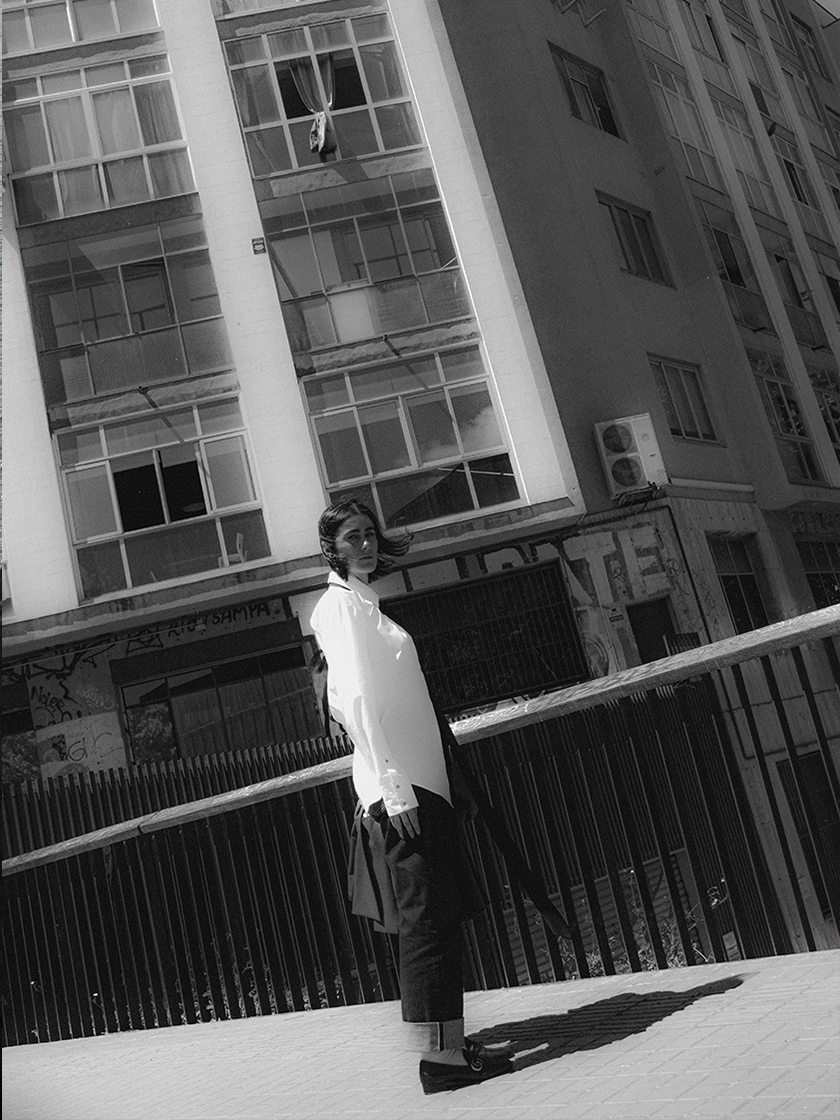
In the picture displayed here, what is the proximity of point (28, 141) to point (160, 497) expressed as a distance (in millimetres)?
7212

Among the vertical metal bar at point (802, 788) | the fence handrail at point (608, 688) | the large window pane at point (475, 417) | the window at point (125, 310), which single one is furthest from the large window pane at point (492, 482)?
the vertical metal bar at point (802, 788)

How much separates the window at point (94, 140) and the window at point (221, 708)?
861 cm

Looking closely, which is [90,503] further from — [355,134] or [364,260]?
[355,134]

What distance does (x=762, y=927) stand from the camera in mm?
4492

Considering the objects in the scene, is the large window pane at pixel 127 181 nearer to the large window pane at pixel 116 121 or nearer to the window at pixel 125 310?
the large window pane at pixel 116 121

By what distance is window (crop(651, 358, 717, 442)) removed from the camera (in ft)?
73.4

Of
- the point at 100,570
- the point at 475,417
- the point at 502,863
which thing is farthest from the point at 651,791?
the point at 475,417

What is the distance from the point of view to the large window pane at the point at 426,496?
64.1 feet

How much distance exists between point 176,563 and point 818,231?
19.5m

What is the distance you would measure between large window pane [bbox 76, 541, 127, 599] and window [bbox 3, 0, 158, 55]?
9.60 metres

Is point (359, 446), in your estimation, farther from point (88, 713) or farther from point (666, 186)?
point (666, 186)

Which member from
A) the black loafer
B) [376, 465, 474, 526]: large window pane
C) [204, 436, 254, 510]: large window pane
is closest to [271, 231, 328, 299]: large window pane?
[204, 436, 254, 510]: large window pane

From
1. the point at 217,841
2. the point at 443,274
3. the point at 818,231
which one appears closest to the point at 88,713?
the point at 443,274

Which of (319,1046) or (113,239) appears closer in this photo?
(319,1046)
